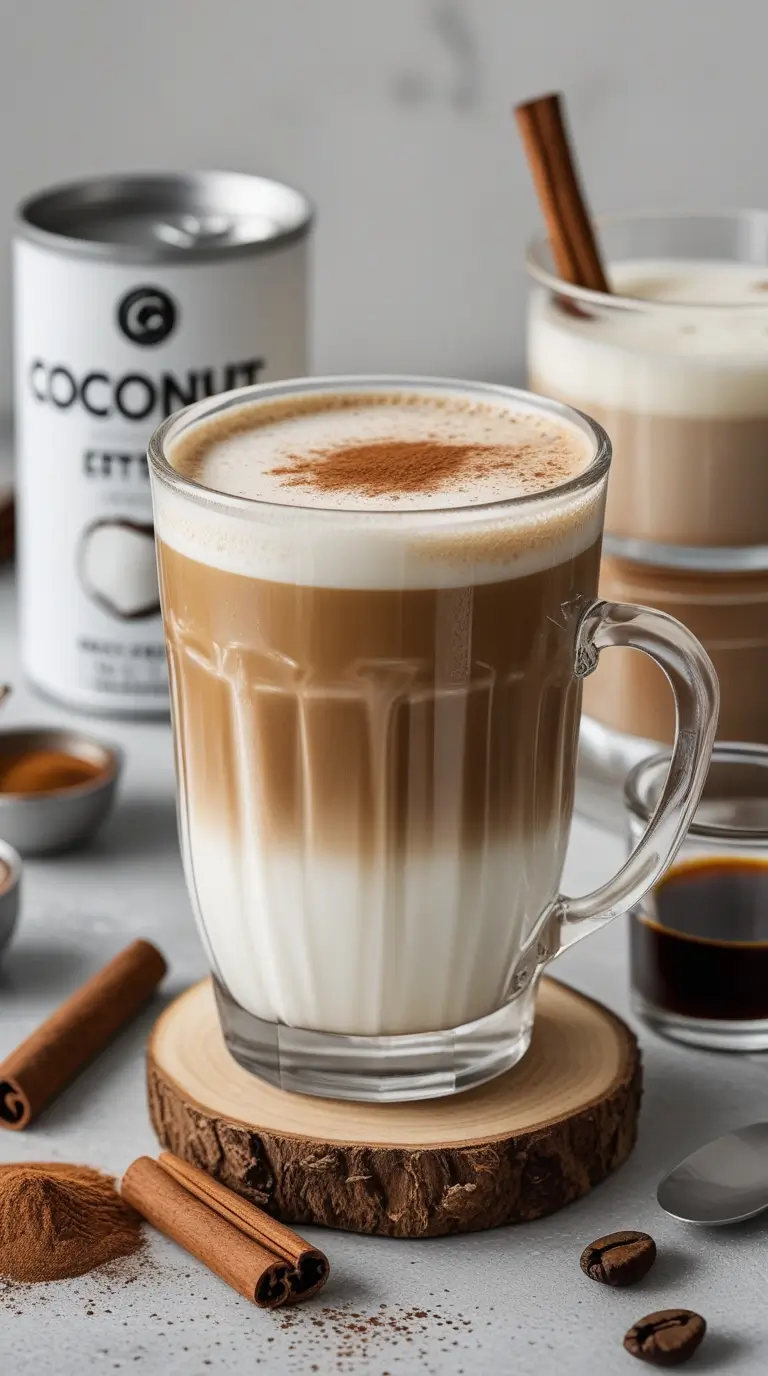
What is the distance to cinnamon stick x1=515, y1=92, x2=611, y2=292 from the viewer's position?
4.49ft

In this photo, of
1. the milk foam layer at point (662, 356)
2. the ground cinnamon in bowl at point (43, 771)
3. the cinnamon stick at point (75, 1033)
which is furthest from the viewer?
the ground cinnamon in bowl at point (43, 771)

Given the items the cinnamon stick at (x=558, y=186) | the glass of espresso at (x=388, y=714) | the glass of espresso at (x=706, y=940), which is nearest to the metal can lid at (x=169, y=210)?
the cinnamon stick at (x=558, y=186)

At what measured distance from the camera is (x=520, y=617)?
0.93m

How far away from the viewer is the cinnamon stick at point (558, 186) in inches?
53.9

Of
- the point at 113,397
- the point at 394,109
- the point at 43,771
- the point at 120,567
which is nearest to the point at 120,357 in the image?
the point at 113,397

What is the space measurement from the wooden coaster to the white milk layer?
0.04 metres

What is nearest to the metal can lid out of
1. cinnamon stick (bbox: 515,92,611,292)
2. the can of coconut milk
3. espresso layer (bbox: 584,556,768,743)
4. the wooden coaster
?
the can of coconut milk

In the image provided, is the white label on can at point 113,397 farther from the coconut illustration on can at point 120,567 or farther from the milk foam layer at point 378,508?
the milk foam layer at point 378,508

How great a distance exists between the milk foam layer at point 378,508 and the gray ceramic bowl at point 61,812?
0.42 meters

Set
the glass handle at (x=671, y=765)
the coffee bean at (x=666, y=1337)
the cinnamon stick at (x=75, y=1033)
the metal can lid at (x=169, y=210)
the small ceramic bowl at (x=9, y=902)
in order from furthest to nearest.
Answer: the metal can lid at (x=169, y=210), the small ceramic bowl at (x=9, y=902), the cinnamon stick at (x=75, y=1033), the glass handle at (x=671, y=765), the coffee bean at (x=666, y=1337)

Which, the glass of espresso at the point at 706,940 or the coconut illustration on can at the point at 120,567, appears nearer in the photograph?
the glass of espresso at the point at 706,940

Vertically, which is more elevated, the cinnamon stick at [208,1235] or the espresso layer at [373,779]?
the espresso layer at [373,779]

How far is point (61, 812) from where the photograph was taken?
4.53 ft

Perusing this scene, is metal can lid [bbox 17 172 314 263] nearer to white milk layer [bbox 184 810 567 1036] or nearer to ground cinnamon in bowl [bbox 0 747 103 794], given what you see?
ground cinnamon in bowl [bbox 0 747 103 794]
